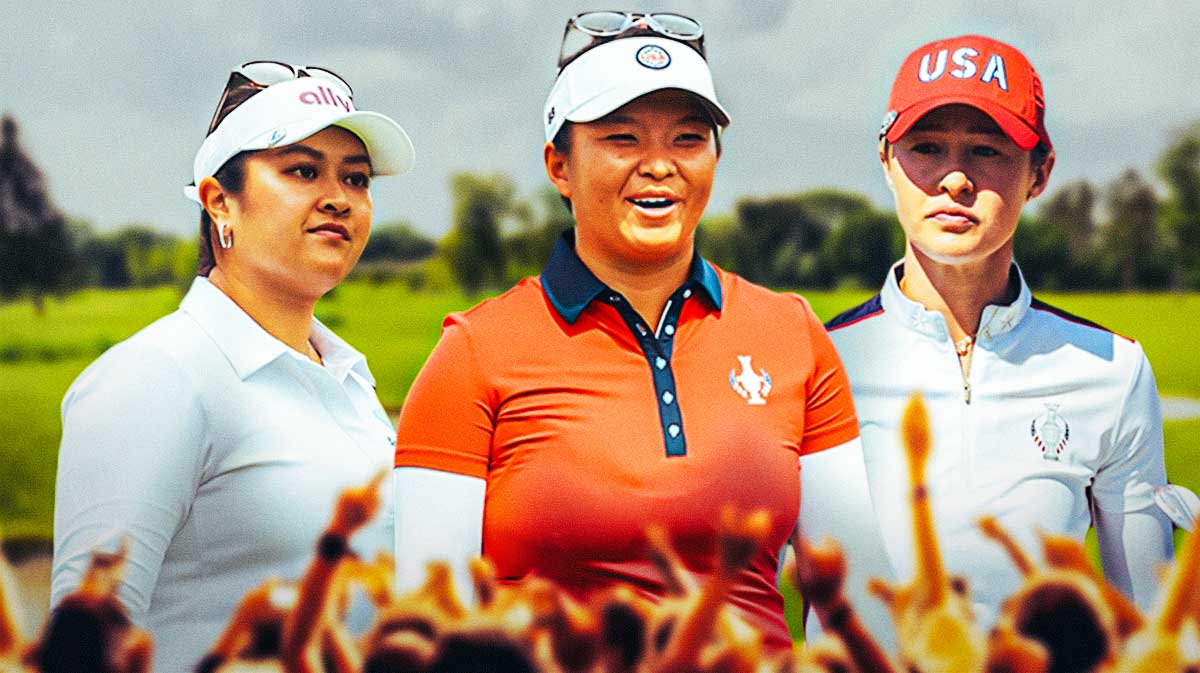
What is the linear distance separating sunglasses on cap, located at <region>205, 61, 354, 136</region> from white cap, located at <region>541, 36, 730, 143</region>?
48cm

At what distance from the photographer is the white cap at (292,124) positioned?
197cm

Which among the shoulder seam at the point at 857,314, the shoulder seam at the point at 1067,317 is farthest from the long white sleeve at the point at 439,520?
the shoulder seam at the point at 1067,317

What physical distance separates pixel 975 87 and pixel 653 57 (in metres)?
0.63

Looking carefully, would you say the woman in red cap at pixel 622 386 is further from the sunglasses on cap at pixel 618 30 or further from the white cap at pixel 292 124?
the white cap at pixel 292 124

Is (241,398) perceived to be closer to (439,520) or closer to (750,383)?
(439,520)

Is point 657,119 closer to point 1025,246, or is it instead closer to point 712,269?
point 712,269

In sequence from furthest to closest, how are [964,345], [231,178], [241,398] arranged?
[964,345]
[231,178]
[241,398]

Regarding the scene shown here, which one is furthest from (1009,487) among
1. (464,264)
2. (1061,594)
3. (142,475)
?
(142,475)

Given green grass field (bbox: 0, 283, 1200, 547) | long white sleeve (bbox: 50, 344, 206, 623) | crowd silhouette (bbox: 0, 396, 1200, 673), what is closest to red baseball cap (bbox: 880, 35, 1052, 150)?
green grass field (bbox: 0, 283, 1200, 547)

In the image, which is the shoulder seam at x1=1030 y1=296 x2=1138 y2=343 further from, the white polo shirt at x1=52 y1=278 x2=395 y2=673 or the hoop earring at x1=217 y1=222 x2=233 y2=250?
the hoop earring at x1=217 y1=222 x2=233 y2=250

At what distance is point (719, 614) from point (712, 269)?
553 millimetres

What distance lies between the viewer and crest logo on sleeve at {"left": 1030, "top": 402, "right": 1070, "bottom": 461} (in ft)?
7.08

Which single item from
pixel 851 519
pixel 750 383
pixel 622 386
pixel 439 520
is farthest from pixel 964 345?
pixel 439 520

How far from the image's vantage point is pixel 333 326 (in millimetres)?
2486
